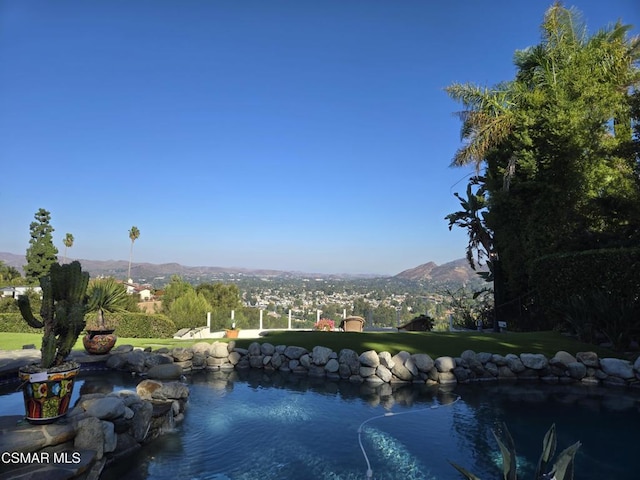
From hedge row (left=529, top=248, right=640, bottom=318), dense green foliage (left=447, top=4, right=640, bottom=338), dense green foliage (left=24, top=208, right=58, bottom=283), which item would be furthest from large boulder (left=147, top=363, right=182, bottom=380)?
dense green foliage (left=24, top=208, right=58, bottom=283)

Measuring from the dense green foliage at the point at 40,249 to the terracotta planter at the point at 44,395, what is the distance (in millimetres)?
38711

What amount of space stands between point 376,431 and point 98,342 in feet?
24.3

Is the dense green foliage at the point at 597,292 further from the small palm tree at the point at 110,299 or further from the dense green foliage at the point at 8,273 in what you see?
the dense green foliage at the point at 8,273

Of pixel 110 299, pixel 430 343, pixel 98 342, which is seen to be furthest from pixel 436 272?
pixel 98 342

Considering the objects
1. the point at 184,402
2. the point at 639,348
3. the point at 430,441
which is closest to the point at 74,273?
the point at 184,402

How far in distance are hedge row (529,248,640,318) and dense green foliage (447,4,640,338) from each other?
0.44 meters

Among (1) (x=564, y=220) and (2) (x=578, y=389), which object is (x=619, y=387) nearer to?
(2) (x=578, y=389)

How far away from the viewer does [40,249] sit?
37.9 metres

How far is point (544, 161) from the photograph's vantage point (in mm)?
14938

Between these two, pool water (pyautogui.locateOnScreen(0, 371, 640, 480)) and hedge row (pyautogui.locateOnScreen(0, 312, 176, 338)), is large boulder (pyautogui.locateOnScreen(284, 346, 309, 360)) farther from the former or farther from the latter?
hedge row (pyautogui.locateOnScreen(0, 312, 176, 338))

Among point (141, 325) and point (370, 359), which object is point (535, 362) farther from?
point (141, 325)

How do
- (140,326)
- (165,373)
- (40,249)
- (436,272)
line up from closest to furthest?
(165,373)
(140,326)
(40,249)
(436,272)

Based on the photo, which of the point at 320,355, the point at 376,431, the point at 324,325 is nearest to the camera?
the point at 376,431

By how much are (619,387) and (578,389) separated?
1.02 m
